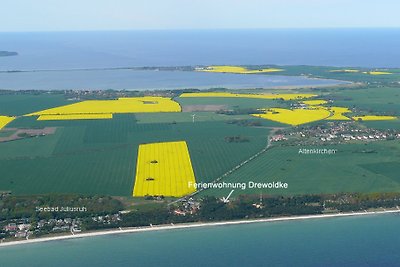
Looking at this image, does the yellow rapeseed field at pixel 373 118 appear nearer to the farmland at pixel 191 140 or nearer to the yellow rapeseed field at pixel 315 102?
the farmland at pixel 191 140

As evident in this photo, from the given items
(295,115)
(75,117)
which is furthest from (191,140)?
(295,115)

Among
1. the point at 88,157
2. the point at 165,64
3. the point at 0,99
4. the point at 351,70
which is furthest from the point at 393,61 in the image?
the point at 88,157

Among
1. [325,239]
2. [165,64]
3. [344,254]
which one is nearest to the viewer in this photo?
[344,254]

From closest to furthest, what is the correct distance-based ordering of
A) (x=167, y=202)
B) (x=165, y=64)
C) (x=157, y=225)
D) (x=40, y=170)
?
Result: 1. (x=157, y=225)
2. (x=167, y=202)
3. (x=40, y=170)
4. (x=165, y=64)

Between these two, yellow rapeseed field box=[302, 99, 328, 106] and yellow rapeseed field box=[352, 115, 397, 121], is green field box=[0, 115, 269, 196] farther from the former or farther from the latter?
yellow rapeseed field box=[302, 99, 328, 106]

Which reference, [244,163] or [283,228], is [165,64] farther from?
[283,228]

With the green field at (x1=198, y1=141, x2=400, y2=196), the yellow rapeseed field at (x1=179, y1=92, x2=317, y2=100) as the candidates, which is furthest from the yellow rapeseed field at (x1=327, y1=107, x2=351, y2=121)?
the green field at (x1=198, y1=141, x2=400, y2=196)
